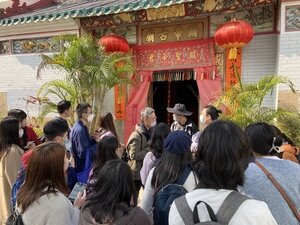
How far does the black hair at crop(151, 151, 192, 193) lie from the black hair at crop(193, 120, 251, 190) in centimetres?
72

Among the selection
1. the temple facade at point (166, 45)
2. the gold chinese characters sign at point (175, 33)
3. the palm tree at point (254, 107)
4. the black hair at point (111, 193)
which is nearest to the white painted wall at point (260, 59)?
the temple facade at point (166, 45)

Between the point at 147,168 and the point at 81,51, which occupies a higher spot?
the point at 81,51

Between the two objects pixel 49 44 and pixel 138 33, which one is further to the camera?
pixel 49 44

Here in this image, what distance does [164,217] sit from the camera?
7.10 ft

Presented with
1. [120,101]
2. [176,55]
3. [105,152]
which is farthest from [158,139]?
[120,101]

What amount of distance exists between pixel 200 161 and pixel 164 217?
72 centimetres

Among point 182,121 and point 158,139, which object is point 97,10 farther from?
point 158,139

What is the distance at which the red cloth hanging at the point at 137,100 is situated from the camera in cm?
762

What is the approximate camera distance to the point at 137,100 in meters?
7.70

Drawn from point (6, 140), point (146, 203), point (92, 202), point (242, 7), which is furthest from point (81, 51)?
point (92, 202)

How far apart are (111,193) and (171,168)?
1.79ft

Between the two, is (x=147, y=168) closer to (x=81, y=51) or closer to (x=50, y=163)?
(x=50, y=163)

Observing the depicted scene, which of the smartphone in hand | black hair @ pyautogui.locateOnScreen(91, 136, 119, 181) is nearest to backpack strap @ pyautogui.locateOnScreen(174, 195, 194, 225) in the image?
the smartphone in hand

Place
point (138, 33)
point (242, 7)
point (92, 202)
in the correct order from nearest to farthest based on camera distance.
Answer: point (92, 202), point (242, 7), point (138, 33)
